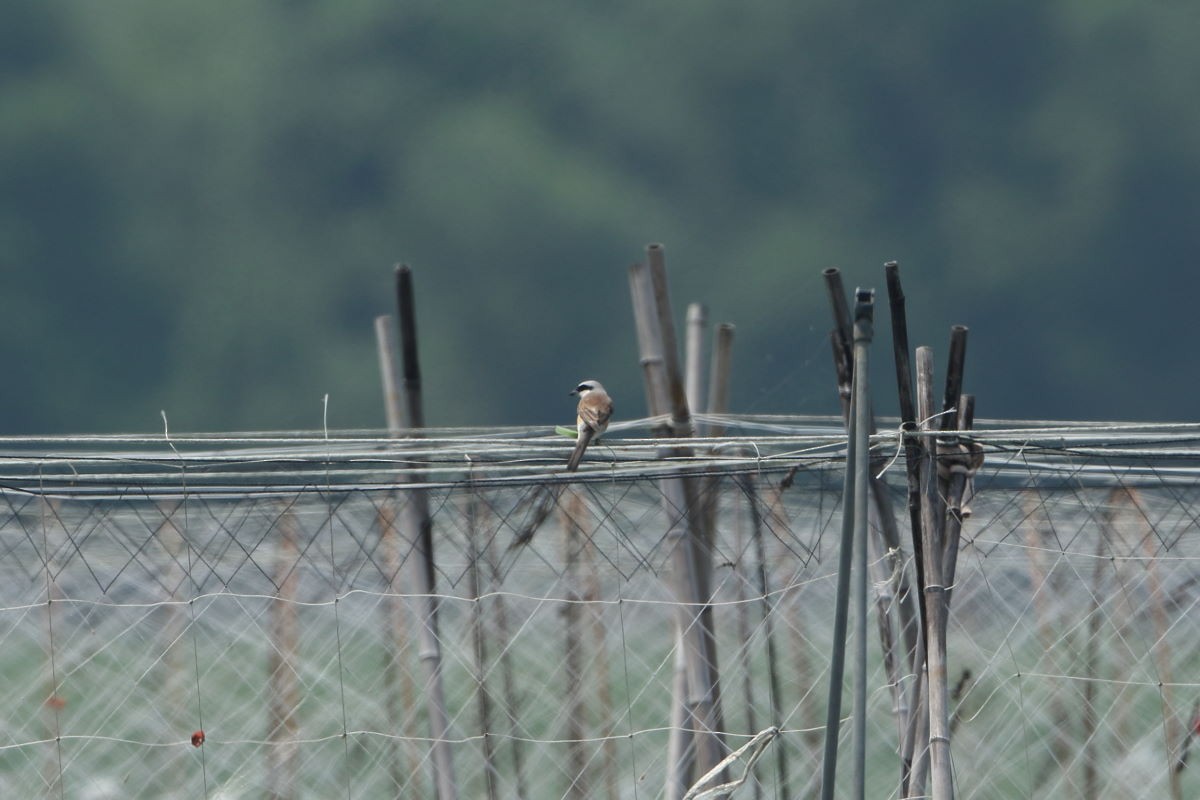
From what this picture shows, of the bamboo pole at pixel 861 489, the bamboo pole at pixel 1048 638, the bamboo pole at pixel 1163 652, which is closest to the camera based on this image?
the bamboo pole at pixel 861 489

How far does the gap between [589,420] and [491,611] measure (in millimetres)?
1741

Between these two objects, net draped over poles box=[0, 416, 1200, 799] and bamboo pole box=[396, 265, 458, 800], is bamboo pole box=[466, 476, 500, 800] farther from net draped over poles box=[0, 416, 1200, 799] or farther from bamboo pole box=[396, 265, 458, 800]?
bamboo pole box=[396, 265, 458, 800]

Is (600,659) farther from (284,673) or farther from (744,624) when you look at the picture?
(284,673)

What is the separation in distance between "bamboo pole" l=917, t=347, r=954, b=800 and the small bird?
79.3 inches

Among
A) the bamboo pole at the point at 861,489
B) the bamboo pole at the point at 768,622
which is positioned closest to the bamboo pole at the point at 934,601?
the bamboo pole at the point at 768,622

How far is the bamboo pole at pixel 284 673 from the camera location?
1202 centimetres

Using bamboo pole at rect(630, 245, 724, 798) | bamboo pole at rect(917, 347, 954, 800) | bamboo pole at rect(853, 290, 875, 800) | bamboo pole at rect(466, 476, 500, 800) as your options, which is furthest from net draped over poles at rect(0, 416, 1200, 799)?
Result: bamboo pole at rect(853, 290, 875, 800)

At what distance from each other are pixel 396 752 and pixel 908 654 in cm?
345

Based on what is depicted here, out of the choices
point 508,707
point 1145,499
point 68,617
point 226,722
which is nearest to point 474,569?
point 508,707

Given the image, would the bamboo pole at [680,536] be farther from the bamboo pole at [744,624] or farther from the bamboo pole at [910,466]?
the bamboo pole at [910,466]

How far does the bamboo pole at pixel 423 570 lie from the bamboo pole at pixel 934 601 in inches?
116

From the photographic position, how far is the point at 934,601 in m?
10.9

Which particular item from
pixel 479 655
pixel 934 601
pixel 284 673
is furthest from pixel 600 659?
pixel 934 601

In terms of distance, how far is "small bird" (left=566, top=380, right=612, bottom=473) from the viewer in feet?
38.0
